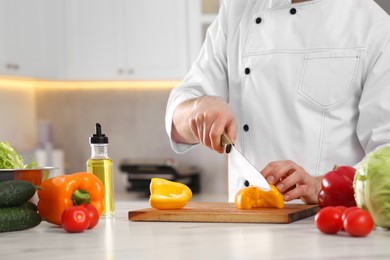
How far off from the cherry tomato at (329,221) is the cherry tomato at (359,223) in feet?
0.08

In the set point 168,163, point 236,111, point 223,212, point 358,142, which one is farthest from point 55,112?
point 223,212

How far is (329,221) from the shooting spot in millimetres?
1373

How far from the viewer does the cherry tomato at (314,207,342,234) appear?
1.37m

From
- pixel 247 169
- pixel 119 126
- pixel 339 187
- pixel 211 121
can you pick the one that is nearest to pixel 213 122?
pixel 211 121

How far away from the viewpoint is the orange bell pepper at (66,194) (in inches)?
63.1

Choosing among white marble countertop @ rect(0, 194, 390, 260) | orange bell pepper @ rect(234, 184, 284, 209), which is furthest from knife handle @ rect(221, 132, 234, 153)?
white marble countertop @ rect(0, 194, 390, 260)

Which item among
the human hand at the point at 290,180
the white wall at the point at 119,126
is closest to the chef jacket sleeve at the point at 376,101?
the human hand at the point at 290,180

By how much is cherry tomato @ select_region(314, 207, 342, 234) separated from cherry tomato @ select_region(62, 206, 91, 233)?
48 cm

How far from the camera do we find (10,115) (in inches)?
177

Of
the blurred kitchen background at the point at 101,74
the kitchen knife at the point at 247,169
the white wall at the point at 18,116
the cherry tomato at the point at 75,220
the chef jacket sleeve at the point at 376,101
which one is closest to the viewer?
the cherry tomato at the point at 75,220

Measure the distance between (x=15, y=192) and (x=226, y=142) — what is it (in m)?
0.51

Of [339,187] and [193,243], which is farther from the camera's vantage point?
[339,187]

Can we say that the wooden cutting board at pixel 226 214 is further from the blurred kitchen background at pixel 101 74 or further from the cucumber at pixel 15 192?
the blurred kitchen background at pixel 101 74

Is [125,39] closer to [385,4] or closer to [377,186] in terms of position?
[385,4]
